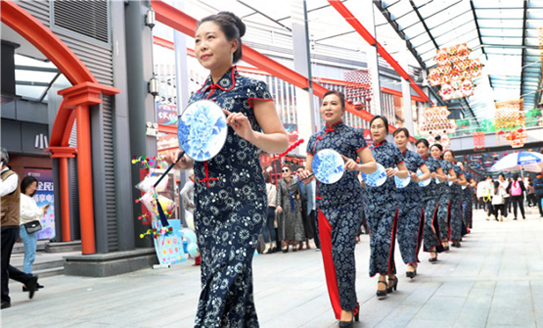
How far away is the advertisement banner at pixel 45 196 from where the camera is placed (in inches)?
484

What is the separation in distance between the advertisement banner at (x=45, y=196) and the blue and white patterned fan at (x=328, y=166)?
35.1 feet

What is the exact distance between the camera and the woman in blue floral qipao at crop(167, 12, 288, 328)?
167 centimetres

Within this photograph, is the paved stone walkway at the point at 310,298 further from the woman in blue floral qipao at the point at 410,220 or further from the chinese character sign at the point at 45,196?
the chinese character sign at the point at 45,196

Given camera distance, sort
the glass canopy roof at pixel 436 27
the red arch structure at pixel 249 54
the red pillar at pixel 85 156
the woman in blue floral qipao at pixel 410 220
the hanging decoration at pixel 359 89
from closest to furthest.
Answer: the woman in blue floral qipao at pixel 410 220 → the red pillar at pixel 85 156 → the red arch structure at pixel 249 54 → the hanging decoration at pixel 359 89 → the glass canopy roof at pixel 436 27

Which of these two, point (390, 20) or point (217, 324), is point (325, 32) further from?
point (217, 324)

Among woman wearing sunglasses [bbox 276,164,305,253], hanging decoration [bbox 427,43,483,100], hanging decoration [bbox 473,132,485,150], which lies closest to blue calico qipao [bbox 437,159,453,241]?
woman wearing sunglasses [bbox 276,164,305,253]

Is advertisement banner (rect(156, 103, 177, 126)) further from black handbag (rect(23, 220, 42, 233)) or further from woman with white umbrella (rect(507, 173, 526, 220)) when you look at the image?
woman with white umbrella (rect(507, 173, 526, 220))

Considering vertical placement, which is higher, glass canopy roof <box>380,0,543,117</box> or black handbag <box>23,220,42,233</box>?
glass canopy roof <box>380,0,543,117</box>

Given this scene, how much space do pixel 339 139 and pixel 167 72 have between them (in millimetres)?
13650

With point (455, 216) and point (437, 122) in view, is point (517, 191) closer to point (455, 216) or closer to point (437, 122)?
point (437, 122)

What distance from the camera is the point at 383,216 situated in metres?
4.21

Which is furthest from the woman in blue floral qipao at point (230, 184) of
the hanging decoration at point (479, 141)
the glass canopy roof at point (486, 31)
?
the hanging decoration at point (479, 141)

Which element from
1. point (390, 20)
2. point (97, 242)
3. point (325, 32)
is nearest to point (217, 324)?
point (97, 242)

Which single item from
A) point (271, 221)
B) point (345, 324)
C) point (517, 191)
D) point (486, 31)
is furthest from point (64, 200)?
point (486, 31)
